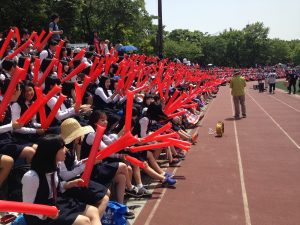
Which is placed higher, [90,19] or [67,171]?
[90,19]

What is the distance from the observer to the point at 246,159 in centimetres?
641

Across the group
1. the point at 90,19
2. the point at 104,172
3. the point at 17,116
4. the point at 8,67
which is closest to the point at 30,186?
the point at 104,172

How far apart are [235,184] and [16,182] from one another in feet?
11.6

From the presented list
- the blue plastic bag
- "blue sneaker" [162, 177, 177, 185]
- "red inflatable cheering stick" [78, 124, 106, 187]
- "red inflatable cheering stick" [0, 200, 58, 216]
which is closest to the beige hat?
"red inflatable cheering stick" [78, 124, 106, 187]

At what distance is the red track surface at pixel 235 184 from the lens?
4.00 metres

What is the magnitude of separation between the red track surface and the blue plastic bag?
560mm

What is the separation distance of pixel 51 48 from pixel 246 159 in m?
5.33

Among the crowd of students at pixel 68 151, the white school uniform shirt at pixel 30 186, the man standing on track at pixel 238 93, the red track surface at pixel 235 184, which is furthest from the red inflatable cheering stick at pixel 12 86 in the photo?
the man standing on track at pixel 238 93

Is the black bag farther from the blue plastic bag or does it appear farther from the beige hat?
the blue plastic bag

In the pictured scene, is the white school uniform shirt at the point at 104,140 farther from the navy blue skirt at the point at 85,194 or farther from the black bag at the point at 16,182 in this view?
the black bag at the point at 16,182

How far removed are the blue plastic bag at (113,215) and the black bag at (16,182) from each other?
1.02 m

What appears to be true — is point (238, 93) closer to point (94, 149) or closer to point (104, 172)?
point (104, 172)

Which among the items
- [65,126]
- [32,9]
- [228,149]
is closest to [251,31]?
[32,9]

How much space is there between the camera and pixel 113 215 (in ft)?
11.0
